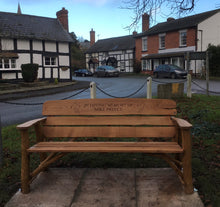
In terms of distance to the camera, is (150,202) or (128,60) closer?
(150,202)

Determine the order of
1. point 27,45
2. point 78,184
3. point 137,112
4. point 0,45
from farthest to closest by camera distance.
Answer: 1. point 27,45
2. point 0,45
3. point 137,112
4. point 78,184

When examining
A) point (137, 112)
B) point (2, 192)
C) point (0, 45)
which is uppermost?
point (0, 45)

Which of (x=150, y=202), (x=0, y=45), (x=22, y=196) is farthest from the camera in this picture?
(x=0, y=45)

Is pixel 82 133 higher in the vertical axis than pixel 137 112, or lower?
lower

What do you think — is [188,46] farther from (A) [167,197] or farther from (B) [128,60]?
(A) [167,197]

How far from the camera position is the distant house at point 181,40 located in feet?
102

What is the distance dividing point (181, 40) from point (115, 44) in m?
18.7

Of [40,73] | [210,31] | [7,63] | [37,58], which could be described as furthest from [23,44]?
[210,31]

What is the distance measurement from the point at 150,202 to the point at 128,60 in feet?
142

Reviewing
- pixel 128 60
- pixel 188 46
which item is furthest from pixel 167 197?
pixel 128 60

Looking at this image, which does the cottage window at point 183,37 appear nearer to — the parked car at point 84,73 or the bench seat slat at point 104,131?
the parked car at point 84,73

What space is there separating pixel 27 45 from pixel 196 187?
25227 millimetres

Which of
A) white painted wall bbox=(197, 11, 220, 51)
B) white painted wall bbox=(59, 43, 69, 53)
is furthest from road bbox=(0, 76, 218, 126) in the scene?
white painted wall bbox=(197, 11, 220, 51)

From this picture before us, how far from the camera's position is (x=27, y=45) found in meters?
25.8
